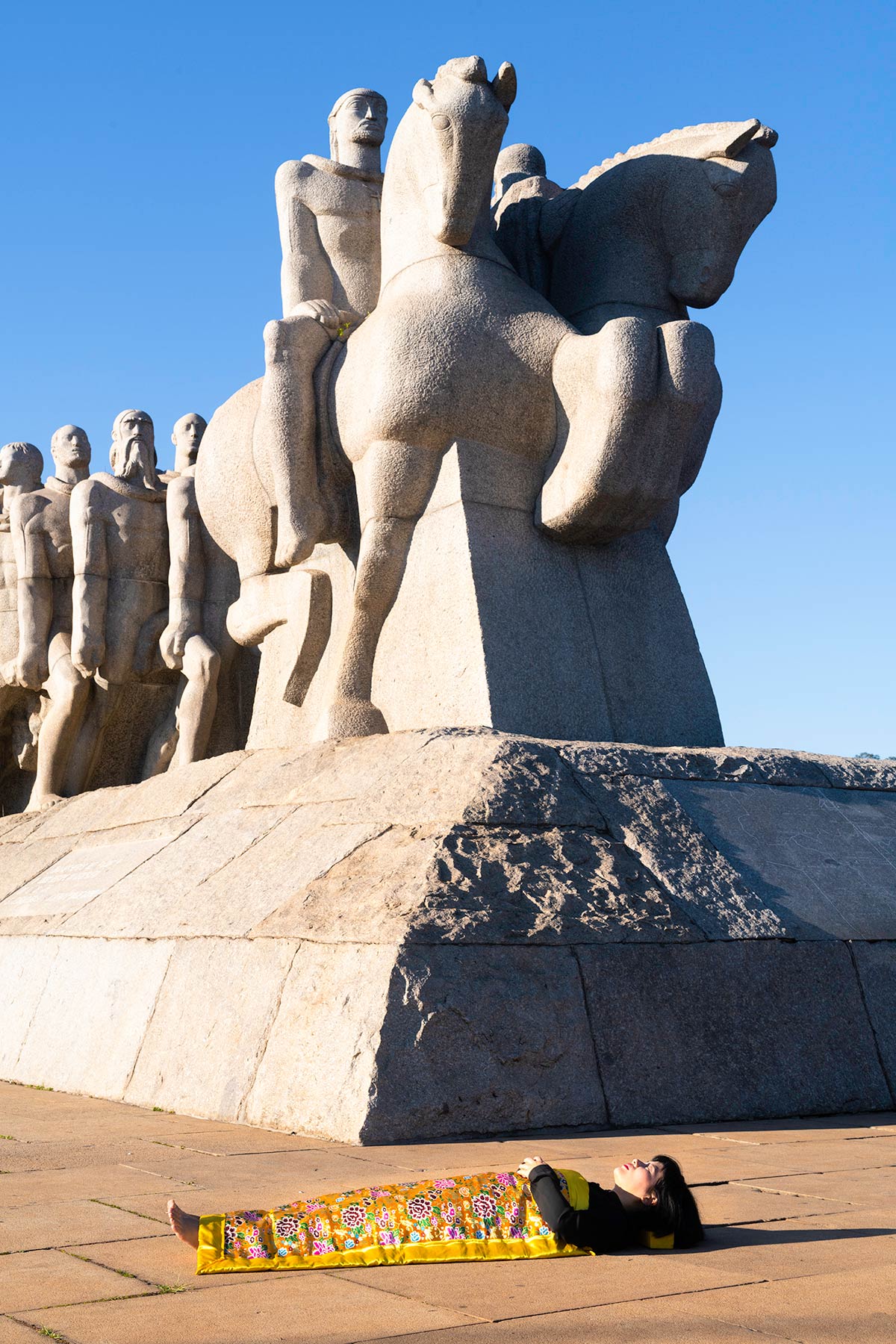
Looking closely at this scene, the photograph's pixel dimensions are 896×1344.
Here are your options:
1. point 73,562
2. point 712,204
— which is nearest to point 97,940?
point 712,204

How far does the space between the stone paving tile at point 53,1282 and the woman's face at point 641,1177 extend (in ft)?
3.20

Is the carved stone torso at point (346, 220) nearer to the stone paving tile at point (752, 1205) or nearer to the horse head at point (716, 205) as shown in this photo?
the horse head at point (716, 205)

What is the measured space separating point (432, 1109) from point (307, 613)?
3.92 metres

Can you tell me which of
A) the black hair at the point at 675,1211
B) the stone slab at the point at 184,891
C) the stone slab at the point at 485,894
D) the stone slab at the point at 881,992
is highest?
the stone slab at the point at 184,891

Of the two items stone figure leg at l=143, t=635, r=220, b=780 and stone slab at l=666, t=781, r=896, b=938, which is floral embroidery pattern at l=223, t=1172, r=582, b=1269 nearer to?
stone slab at l=666, t=781, r=896, b=938

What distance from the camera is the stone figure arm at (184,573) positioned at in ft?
33.1

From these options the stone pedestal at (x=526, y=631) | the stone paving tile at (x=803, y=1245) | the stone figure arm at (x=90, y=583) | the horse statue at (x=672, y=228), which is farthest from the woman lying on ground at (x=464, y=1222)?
the stone figure arm at (x=90, y=583)

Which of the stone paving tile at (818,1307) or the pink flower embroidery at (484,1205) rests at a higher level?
the pink flower embroidery at (484,1205)

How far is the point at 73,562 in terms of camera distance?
1111 cm

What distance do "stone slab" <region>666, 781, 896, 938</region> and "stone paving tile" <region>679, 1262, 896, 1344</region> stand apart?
95.6 inches

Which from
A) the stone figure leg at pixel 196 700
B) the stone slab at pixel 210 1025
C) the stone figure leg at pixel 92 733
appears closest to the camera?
the stone slab at pixel 210 1025

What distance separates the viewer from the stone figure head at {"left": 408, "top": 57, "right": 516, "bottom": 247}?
22.9ft

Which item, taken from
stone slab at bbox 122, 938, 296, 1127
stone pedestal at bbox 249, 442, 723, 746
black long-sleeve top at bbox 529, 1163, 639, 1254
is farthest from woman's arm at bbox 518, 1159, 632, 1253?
stone pedestal at bbox 249, 442, 723, 746

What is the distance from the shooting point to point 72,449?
38.7ft
